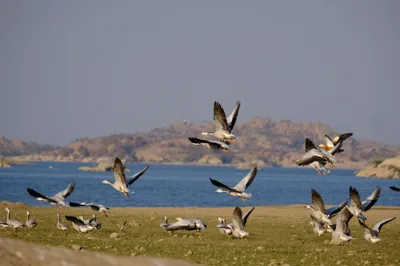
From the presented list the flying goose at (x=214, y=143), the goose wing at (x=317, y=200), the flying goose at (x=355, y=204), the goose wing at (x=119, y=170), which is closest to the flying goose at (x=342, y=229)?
the flying goose at (x=355, y=204)

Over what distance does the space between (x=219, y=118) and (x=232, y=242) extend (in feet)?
11.8

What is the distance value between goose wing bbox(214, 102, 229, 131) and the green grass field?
131 inches

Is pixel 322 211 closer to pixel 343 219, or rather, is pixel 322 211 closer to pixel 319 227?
pixel 319 227

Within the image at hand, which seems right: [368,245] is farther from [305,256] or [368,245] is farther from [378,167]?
[378,167]

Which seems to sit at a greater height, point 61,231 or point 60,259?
point 60,259

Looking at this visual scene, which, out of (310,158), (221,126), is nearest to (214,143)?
(221,126)

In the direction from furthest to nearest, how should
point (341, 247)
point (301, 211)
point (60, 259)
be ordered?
point (301, 211), point (341, 247), point (60, 259)

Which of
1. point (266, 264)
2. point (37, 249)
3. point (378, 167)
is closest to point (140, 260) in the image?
point (37, 249)

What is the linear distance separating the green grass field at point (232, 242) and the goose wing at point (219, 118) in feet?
10.9

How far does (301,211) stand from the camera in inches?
1563

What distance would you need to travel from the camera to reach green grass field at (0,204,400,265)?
19875 mm

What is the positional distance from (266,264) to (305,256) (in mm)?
2159

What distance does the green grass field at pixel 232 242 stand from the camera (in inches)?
782

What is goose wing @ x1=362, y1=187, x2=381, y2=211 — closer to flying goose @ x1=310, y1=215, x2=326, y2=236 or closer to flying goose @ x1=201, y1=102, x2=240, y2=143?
flying goose @ x1=310, y1=215, x2=326, y2=236
